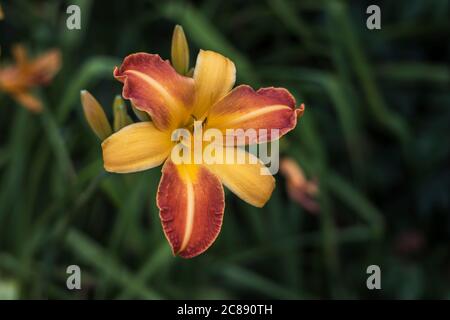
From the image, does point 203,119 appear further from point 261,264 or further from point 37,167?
point 261,264

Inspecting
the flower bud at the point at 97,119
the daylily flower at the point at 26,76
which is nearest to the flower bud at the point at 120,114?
the flower bud at the point at 97,119

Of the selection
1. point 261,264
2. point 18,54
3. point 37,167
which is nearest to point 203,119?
point 18,54

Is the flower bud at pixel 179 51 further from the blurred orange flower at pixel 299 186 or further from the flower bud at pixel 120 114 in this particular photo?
the blurred orange flower at pixel 299 186

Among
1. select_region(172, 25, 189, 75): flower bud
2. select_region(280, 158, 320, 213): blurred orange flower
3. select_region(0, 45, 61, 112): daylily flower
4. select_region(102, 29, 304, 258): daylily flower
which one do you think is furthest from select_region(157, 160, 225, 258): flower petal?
select_region(280, 158, 320, 213): blurred orange flower

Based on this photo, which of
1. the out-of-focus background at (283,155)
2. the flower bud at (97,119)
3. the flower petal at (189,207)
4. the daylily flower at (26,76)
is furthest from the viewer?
the out-of-focus background at (283,155)

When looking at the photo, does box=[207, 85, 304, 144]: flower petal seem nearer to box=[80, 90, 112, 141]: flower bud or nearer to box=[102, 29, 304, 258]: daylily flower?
box=[102, 29, 304, 258]: daylily flower
